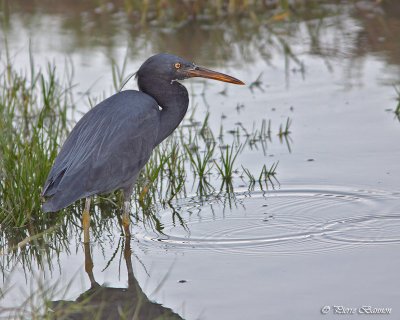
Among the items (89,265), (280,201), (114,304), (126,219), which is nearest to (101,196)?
(126,219)

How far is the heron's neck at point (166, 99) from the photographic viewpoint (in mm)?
6098

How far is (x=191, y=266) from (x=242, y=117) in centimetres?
292

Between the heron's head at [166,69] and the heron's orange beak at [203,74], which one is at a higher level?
the heron's head at [166,69]

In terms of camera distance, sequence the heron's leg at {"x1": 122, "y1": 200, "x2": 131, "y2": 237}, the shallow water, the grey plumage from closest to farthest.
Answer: the shallow water < the grey plumage < the heron's leg at {"x1": 122, "y1": 200, "x2": 131, "y2": 237}

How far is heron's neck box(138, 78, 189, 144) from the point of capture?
610cm

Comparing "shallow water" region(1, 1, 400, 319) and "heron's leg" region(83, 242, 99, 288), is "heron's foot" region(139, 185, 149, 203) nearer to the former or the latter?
"shallow water" region(1, 1, 400, 319)

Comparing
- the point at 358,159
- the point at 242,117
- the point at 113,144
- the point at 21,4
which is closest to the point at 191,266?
the point at 113,144

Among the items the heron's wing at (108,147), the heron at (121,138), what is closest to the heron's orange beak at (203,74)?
the heron at (121,138)

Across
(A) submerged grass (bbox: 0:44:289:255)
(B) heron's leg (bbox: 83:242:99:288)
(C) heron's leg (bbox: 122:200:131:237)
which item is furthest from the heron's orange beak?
(B) heron's leg (bbox: 83:242:99:288)

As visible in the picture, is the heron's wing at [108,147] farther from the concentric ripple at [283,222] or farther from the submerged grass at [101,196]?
the concentric ripple at [283,222]

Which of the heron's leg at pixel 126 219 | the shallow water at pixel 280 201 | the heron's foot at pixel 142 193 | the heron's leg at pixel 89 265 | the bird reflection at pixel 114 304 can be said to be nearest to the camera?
the bird reflection at pixel 114 304

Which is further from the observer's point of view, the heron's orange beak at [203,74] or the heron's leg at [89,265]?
the heron's orange beak at [203,74]

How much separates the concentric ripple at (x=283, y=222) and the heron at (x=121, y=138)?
440 millimetres

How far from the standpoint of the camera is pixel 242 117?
8.04 metres
